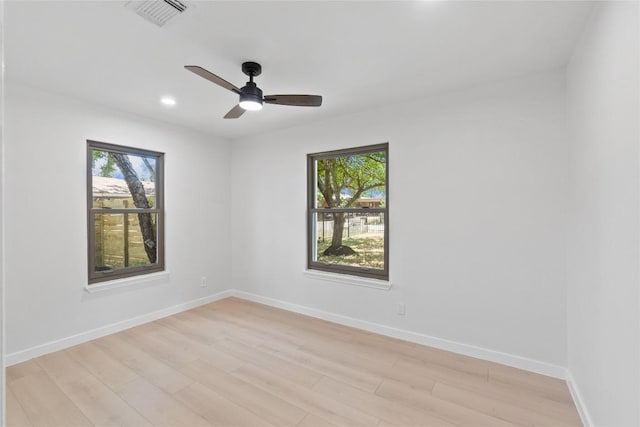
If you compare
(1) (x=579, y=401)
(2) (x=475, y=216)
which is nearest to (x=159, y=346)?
(2) (x=475, y=216)

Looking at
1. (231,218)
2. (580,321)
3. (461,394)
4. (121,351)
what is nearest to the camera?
(580,321)

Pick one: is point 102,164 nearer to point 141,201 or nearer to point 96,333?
point 141,201

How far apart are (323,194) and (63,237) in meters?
2.79

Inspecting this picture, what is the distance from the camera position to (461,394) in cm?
224

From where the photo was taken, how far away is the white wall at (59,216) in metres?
2.68

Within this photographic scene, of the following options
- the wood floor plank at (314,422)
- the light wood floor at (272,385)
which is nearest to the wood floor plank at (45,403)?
the light wood floor at (272,385)

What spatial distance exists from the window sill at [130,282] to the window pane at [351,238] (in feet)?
6.33

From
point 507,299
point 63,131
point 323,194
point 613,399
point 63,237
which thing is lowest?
point 613,399

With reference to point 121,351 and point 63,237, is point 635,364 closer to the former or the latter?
point 121,351

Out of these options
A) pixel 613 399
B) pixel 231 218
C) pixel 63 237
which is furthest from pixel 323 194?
pixel 613 399

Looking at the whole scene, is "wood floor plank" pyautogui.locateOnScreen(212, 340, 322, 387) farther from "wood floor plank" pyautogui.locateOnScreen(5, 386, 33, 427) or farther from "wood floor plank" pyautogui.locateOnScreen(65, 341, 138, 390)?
"wood floor plank" pyautogui.locateOnScreen(5, 386, 33, 427)

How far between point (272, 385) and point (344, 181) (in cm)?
236

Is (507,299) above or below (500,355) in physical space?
above

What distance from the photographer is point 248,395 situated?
2.22m
